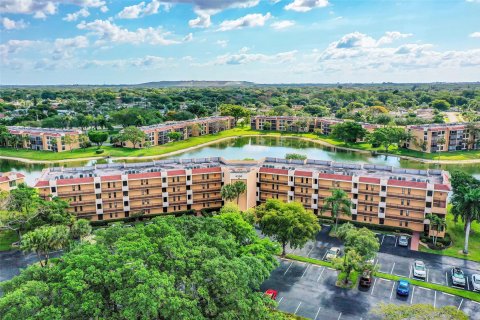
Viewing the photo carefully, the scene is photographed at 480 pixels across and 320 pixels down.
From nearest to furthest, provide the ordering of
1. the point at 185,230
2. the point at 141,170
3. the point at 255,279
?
the point at 255,279 → the point at 185,230 → the point at 141,170

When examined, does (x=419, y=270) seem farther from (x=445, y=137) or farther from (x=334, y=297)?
(x=445, y=137)

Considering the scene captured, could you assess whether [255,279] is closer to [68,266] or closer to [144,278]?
[144,278]

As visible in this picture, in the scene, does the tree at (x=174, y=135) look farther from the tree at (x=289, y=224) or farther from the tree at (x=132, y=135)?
the tree at (x=289, y=224)

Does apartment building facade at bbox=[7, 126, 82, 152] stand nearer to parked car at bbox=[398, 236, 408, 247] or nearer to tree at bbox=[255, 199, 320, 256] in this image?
tree at bbox=[255, 199, 320, 256]

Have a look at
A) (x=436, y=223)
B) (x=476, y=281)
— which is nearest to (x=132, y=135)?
(x=436, y=223)

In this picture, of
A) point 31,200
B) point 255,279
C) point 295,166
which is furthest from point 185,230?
point 295,166

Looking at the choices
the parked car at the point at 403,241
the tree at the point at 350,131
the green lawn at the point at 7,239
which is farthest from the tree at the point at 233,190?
the tree at the point at 350,131
